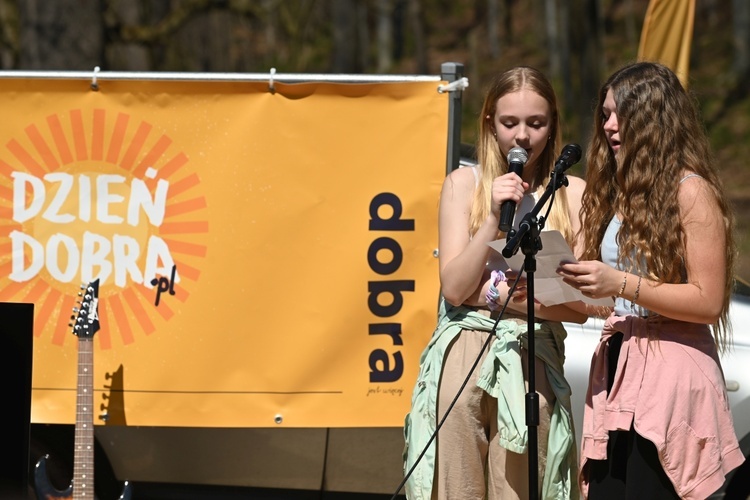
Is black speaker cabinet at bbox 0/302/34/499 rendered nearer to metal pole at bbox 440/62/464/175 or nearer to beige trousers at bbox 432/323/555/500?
beige trousers at bbox 432/323/555/500

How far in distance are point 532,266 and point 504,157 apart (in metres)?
0.59

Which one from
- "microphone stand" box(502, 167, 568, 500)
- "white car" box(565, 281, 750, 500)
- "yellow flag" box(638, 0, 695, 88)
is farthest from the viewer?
"yellow flag" box(638, 0, 695, 88)

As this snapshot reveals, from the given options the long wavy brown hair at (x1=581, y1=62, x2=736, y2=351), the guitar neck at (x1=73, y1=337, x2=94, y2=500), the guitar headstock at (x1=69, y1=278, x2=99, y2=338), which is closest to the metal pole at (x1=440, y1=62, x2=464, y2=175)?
the long wavy brown hair at (x1=581, y1=62, x2=736, y2=351)

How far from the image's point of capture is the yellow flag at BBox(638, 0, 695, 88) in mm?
5691

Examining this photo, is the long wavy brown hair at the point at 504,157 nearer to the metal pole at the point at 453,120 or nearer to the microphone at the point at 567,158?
the microphone at the point at 567,158

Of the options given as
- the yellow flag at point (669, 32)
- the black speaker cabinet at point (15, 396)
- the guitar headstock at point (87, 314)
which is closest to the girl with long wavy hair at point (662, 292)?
the black speaker cabinet at point (15, 396)

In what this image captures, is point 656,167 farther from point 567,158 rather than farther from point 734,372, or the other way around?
point 734,372

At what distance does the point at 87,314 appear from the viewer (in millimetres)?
4207

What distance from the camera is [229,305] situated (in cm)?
444

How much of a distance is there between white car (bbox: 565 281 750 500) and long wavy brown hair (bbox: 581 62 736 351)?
171 centimetres

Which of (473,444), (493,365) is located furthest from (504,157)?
(473,444)

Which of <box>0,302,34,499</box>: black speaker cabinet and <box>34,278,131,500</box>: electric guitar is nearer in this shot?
<box>0,302,34,499</box>: black speaker cabinet

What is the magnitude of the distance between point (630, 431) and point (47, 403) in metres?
2.48

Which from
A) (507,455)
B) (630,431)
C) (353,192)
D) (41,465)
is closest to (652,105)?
(630,431)
